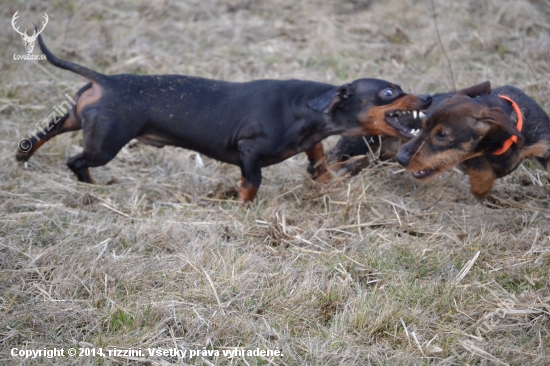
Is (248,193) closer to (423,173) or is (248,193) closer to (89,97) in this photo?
(423,173)

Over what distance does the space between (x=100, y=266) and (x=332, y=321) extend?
183 cm

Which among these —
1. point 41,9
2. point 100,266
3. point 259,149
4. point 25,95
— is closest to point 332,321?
point 100,266

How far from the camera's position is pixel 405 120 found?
6.88 m

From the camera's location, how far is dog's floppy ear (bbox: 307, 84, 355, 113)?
617cm

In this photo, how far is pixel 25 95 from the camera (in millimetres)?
8305

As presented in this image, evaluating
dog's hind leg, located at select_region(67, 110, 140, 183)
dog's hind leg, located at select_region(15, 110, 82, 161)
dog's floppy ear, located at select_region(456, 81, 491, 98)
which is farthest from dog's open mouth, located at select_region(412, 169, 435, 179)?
dog's hind leg, located at select_region(15, 110, 82, 161)

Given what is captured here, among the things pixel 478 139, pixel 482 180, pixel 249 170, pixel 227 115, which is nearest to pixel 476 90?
pixel 478 139

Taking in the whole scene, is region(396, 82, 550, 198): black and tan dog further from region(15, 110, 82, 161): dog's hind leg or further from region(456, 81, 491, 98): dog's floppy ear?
region(15, 110, 82, 161): dog's hind leg

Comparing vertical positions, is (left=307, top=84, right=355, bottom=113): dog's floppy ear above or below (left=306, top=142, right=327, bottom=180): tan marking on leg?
above

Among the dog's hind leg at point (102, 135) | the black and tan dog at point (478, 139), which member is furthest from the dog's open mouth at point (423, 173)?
the dog's hind leg at point (102, 135)

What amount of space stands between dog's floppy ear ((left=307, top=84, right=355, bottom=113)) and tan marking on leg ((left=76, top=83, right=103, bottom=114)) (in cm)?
205

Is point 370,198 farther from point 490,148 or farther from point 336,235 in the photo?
point 490,148

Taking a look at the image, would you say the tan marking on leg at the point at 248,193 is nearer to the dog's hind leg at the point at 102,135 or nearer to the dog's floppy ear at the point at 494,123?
the dog's hind leg at the point at 102,135

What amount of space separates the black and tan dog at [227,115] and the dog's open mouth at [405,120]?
0.01 m
